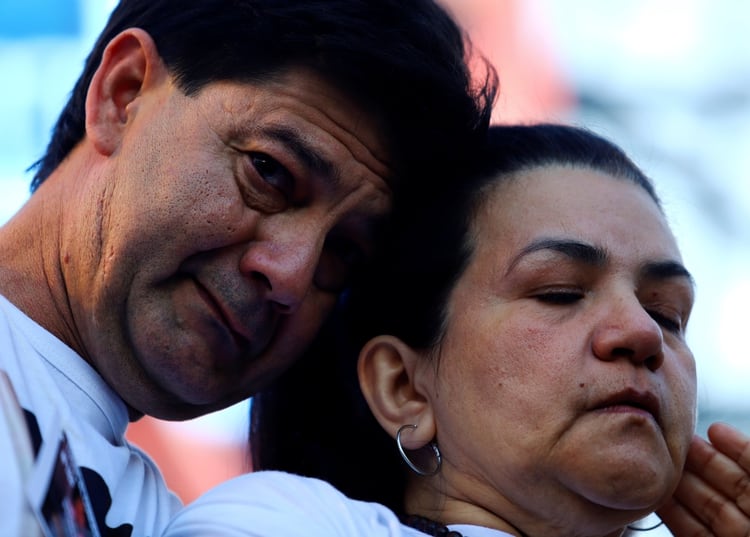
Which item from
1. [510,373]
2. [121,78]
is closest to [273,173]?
[121,78]

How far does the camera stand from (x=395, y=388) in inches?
84.4

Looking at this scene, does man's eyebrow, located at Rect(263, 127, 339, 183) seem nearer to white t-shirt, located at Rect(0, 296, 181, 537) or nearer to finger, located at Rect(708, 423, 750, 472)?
white t-shirt, located at Rect(0, 296, 181, 537)

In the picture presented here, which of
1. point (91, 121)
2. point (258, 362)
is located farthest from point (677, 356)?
point (91, 121)

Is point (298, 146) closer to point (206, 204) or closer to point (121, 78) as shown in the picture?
point (206, 204)

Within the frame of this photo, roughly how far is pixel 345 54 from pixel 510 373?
2.22 ft

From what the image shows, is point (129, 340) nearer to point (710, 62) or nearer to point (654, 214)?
point (654, 214)

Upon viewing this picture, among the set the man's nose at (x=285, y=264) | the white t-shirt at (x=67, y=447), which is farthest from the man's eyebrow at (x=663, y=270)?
the white t-shirt at (x=67, y=447)

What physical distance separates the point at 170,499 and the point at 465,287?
2.22ft

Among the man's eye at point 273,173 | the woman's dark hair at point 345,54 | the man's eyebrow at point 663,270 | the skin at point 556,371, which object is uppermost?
the woman's dark hair at point 345,54

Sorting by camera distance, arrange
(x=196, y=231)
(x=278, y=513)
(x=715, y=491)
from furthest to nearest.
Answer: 1. (x=715, y=491)
2. (x=196, y=231)
3. (x=278, y=513)

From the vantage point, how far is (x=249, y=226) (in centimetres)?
200

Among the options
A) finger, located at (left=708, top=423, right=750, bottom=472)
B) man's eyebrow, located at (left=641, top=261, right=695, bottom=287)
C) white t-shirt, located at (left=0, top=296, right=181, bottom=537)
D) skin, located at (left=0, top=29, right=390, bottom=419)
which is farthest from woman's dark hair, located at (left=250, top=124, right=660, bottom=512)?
finger, located at (left=708, top=423, right=750, bottom=472)

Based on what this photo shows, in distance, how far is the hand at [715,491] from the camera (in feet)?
7.15

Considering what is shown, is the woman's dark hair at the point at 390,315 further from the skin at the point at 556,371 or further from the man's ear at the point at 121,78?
the man's ear at the point at 121,78
